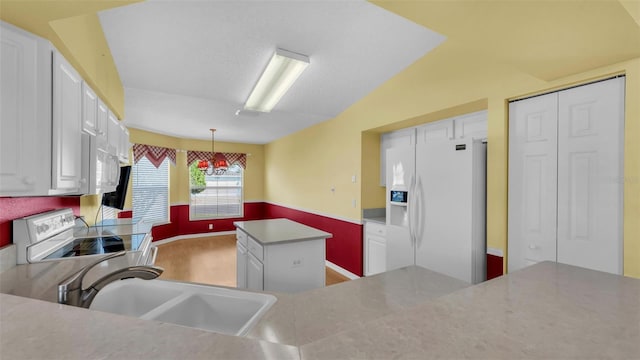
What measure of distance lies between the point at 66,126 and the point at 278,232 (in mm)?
1635

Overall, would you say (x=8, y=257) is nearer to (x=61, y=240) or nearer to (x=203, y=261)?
(x=61, y=240)

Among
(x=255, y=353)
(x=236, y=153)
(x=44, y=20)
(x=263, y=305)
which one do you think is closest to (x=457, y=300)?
(x=255, y=353)

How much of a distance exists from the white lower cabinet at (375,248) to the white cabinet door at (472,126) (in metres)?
1.36

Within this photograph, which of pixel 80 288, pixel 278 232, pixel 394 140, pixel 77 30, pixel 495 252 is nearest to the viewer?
pixel 80 288

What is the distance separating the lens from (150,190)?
5645mm

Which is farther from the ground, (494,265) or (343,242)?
(494,265)

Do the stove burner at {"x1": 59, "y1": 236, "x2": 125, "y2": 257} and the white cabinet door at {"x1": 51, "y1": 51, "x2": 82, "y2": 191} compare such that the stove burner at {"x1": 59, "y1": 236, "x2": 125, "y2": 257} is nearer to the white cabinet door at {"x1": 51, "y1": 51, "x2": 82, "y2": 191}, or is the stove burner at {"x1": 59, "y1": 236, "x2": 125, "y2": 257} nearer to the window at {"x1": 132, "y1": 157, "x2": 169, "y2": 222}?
the white cabinet door at {"x1": 51, "y1": 51, "x2": 82, "y2": 191}

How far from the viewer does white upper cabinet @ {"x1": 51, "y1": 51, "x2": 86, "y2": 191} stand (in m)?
1.32

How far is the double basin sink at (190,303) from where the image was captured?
3.53 ft

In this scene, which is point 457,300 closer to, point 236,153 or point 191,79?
point 191,79

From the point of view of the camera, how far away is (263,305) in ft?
3.43

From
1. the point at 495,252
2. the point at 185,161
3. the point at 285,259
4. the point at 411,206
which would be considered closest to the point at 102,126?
the point at 285,259

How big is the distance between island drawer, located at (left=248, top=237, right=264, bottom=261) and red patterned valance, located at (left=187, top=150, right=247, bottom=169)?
423 centimetres

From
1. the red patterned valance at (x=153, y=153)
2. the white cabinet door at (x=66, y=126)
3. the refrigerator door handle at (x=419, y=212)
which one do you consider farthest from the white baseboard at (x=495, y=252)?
the red patterned valance at (x=153, y=153)
